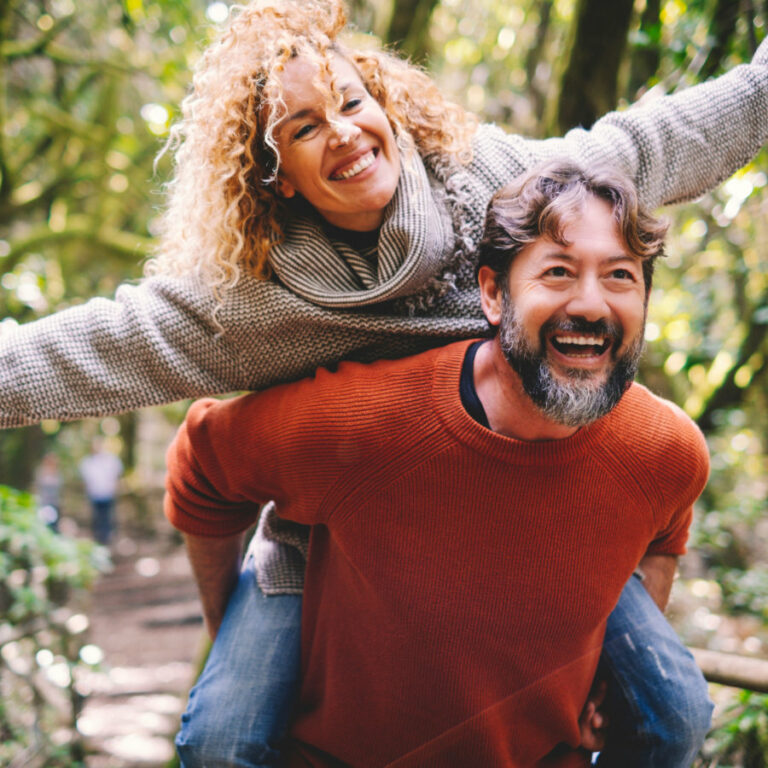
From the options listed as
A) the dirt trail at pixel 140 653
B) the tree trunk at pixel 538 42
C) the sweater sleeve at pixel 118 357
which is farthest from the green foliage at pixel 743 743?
the tree trunk at pixel 538 42

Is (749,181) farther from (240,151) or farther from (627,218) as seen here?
(240,151)

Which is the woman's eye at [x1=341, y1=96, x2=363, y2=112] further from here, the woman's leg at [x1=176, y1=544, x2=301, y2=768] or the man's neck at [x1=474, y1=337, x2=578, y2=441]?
the woman's leg at [x1=176, y1=544, x2=301, y2=768]

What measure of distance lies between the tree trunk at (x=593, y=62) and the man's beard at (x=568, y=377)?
1.06 m

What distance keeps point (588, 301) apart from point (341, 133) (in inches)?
26.7

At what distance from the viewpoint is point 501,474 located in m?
1.56

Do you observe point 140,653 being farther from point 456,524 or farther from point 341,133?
point 341,133

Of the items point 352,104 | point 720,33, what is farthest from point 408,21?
point 352,104

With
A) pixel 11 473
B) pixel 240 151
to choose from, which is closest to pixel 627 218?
pixel 240 151

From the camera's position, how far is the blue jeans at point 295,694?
1.73 m

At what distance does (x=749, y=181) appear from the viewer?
2.27 meters

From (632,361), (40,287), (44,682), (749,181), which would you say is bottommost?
(44,682)

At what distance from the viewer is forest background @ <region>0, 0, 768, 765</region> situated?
7.56ft

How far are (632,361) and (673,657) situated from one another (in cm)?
82

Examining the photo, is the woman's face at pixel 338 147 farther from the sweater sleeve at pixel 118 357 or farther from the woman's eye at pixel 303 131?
the sweater sleeve at pixel 118 357
